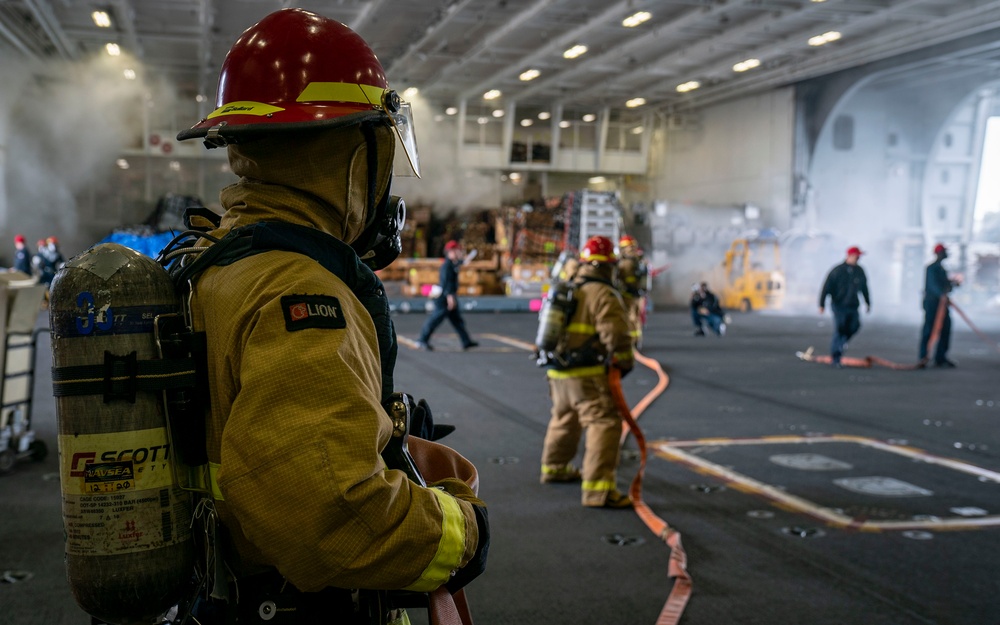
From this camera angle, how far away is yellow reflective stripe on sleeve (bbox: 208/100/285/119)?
60.9 inches

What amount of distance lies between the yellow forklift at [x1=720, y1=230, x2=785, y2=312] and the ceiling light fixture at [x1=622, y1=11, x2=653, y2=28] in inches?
296

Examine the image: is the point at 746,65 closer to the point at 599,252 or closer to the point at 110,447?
the point at 599,252

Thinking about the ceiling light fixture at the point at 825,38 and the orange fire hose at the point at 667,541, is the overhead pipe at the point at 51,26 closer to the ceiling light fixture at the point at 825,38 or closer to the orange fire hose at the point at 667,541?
the orange fire hose at the point at 667,541

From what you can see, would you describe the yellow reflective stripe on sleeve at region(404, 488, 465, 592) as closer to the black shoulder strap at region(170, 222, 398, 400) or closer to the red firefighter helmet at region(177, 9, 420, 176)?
the black shoulder strap at region(170, 222, 398, 400)

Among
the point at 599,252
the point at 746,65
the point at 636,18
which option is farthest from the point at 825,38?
the point at 599,252

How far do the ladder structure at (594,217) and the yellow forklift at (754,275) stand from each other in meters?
4.07

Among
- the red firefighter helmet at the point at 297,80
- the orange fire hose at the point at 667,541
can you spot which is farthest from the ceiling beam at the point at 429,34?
the red firefighter helmet at the point at 297,80

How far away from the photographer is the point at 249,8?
20188mm

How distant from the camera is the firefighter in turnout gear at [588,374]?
551 centimetres

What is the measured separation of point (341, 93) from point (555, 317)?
14.0ft

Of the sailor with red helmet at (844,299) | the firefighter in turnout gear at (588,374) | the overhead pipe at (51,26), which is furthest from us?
the overhead pipe at (51,26)

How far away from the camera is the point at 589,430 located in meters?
5.59

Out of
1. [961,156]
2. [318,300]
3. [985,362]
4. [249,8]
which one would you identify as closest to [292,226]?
[318,300]

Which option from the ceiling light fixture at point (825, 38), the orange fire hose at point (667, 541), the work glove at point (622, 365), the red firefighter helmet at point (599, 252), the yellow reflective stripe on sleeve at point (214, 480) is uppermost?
the ceiling light fixture at point (825, 38)
